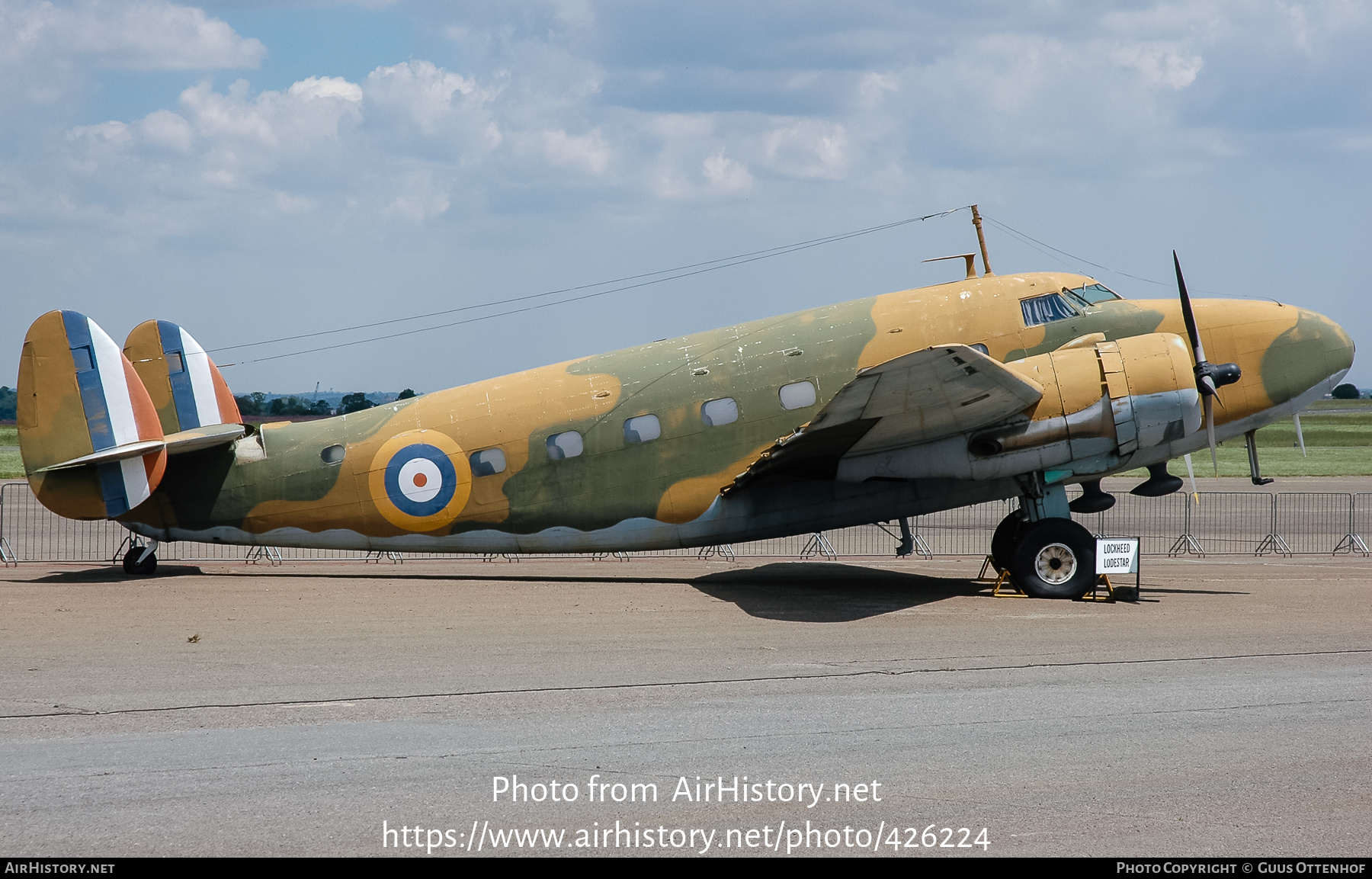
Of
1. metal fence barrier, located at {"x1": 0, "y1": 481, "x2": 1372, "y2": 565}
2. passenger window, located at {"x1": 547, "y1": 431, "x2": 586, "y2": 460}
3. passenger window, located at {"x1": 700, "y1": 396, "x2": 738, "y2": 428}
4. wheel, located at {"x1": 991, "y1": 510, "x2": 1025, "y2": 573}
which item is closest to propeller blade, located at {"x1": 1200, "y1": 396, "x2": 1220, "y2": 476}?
wheel, located at {"x1": 991, "y1": 510, "x2": 1025, "y2": 573}

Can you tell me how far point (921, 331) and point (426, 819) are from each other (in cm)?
1220

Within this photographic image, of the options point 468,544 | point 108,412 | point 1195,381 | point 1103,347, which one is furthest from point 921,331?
point 108,412

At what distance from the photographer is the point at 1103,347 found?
16078mm

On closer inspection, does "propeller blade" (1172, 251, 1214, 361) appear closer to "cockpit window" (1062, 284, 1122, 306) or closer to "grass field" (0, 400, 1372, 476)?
"cockpit window" (1062, 284, 1122, 306)

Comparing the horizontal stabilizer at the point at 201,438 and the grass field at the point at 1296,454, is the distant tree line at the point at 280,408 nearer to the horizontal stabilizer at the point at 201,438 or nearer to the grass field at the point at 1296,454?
the grass field at the point at 1296,454

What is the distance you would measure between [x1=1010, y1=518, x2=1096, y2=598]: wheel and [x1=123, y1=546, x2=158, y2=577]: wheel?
14.9m

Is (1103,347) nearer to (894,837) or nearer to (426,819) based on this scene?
(894,837)

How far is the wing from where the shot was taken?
46.3 feet

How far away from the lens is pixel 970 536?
29547 millimetres

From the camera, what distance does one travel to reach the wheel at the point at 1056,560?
1645 cm

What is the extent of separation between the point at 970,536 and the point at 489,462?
635 inches

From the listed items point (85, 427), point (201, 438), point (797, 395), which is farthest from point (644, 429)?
point (85, 427)

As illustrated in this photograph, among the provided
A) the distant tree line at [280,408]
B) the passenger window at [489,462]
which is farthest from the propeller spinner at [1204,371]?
the distant tree line at [280,408]

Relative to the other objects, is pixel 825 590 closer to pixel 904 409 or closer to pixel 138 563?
pixel 904 409
